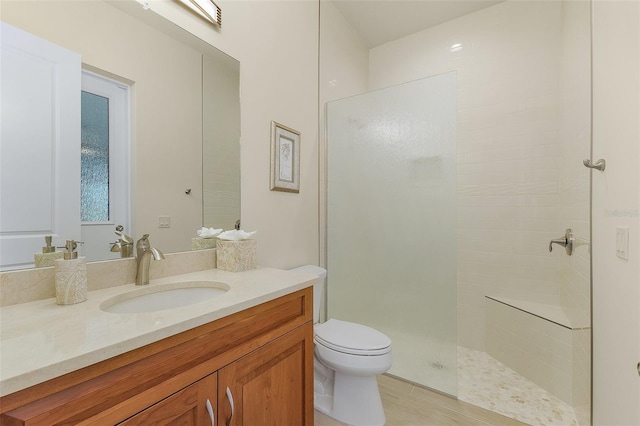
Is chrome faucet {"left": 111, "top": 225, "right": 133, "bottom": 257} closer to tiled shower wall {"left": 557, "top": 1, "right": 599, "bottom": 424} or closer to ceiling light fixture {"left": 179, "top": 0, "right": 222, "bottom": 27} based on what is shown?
ceiling light fixture {"left": 179, "top": 0, "right": 222, "bottom": 27}

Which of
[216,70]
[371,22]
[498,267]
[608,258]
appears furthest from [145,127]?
[498,267]

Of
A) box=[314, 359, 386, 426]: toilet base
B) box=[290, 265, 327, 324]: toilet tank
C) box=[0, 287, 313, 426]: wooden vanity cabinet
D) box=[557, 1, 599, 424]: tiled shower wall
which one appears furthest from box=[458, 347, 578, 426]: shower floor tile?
box=[0, 287, 313, 426]: wooden vanity cabinet

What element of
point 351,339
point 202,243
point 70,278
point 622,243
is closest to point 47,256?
point 70,278

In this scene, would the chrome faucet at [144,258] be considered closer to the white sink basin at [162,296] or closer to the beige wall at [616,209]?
the white sink basin at [162,296]

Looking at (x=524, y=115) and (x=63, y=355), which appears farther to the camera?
(x=524, y=115)

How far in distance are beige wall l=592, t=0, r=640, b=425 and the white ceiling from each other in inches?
50.6

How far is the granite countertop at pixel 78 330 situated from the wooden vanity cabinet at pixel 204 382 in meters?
0.03

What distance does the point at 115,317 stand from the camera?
763 millimetres

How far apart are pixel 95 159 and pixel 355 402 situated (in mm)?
1658

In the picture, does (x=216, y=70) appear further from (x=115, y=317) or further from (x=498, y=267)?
(x=498, y=267)

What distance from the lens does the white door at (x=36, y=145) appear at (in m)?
0.84

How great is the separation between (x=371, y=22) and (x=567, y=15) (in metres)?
1.44

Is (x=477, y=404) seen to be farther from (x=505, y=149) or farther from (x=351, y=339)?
(x=505, y=149)

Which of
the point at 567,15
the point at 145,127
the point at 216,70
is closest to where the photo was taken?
the point at 145,127
